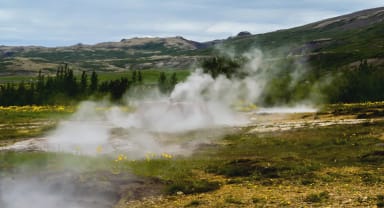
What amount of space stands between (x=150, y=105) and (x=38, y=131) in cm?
1398

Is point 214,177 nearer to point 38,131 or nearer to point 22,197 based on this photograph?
point 22,197

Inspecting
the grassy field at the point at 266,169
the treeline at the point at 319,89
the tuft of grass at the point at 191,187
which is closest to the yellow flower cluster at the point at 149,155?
the grassy field at the point at 266,169

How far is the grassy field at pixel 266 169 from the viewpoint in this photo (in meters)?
21.5

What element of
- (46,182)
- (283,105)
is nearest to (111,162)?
(46,182)

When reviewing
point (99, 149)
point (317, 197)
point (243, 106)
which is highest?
point (317, 197)

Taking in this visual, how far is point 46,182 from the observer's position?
24891 mm

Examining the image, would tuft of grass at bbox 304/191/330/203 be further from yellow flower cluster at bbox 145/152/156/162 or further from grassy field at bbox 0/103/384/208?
yellow flower cluster at bbox 145/152/156/162

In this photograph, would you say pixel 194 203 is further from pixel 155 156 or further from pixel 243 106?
pixel 243 106

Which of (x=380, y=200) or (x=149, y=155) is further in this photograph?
Result: (x=149, y=155)

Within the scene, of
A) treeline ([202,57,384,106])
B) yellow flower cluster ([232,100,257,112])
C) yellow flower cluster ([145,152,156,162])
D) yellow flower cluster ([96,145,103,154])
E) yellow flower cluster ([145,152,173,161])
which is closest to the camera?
yellow flower cluster ([145,152,156,162])

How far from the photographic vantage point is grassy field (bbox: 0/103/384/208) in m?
21.5

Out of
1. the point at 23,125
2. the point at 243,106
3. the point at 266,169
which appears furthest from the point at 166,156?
the point at 243,106

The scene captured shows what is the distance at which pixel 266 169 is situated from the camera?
2827 cm

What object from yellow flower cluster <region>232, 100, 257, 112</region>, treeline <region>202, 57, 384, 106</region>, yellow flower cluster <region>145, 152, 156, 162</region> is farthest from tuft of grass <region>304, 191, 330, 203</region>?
treeline <region>202, 57, 384, 106</region>
